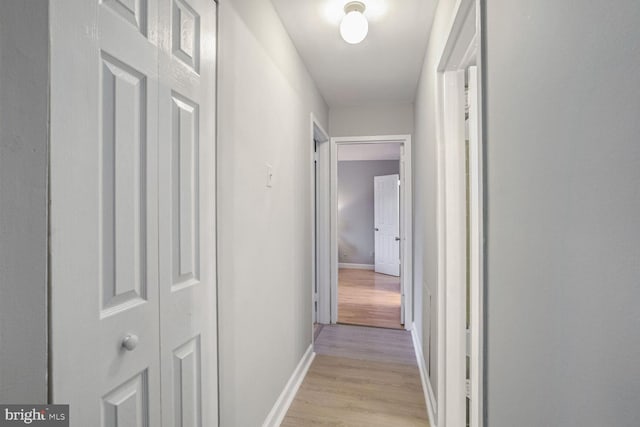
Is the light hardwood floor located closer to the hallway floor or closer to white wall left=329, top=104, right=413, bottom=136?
the hallway floor

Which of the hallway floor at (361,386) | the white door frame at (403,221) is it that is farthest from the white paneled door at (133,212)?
the white door frame at (403,221)

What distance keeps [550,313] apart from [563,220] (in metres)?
0.18

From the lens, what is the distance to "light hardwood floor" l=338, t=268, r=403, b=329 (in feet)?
12.3

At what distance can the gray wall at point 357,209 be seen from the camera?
7066 mm

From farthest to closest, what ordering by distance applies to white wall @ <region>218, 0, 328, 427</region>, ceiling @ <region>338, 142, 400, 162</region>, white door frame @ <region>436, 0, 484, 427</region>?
ceiling @ <region>338, 142, 400, 162</region> < white door frame @ <region>436, 0, 484, 427</region> < white wall @ <region>218, 0, 328, 427</region>

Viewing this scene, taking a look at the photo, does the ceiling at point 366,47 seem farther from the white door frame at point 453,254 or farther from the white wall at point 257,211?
the white door frame at point 453,254

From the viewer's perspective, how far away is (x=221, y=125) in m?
1.25

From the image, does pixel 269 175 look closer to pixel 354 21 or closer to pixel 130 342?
pixel 354 21

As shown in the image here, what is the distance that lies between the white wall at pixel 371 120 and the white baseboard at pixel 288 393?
93.1 inches

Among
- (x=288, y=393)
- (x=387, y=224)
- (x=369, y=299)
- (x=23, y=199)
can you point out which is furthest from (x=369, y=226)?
(x=23, y=199)

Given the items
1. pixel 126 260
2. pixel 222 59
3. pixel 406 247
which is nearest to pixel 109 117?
pixel 126 260

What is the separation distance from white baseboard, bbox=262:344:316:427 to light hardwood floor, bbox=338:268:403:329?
1.16 meters

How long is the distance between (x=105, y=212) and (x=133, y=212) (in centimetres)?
9

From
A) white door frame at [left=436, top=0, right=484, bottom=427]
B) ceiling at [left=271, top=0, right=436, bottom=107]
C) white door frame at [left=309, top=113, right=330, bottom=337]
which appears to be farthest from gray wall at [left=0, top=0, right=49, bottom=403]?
white door frame at [left=309, top=113, right=330, bottom=337]
